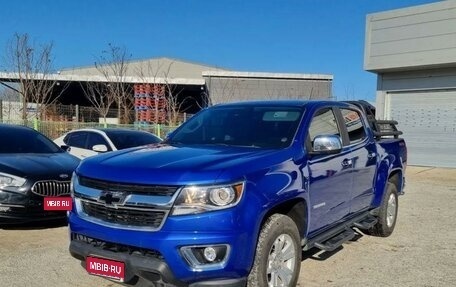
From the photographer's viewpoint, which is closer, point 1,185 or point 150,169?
point 150,169

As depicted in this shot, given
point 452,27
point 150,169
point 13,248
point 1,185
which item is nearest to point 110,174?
point 150,169

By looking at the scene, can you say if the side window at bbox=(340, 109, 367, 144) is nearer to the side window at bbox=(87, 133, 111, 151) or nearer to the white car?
the white car

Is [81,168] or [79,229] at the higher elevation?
[81,168]

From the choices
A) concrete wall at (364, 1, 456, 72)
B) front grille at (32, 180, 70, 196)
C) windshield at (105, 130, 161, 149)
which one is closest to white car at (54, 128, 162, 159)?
windshield at (105, 130, 161, 149)

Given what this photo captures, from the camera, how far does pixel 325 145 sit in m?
4.67

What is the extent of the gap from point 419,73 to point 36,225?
14.9m

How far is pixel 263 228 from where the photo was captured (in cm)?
404

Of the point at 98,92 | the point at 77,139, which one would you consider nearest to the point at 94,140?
the point at 77,139

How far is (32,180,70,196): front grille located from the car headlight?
392 cm

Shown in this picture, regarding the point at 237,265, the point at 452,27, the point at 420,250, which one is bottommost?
the point at 420,250

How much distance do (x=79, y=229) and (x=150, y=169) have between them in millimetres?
886

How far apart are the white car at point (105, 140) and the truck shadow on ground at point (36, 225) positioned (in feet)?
10.9

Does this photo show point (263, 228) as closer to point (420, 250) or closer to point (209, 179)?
point (209, 179)

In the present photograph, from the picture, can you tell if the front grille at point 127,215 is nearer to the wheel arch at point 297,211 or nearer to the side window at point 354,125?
the wheel arch at point 297,211
